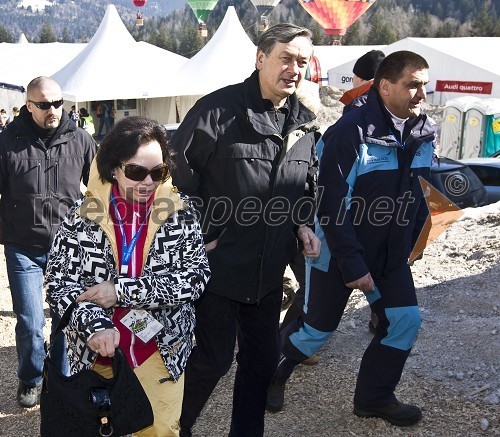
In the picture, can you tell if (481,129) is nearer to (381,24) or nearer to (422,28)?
(381,24)

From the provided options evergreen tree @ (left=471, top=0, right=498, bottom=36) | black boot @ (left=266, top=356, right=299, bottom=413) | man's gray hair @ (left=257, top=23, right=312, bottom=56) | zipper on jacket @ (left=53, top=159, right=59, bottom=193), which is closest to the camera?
man's gray hair @ (left=257, top=23, right=312, bottom=56)

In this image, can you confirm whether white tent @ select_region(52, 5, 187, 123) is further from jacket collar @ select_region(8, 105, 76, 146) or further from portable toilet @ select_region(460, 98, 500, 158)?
jacket collar @ select_region(8, 105, 76, 146)

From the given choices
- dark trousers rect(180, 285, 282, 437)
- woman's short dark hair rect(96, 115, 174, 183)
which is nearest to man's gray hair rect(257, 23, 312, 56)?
woman's short dark hair rect(96, 115, 174, 183)

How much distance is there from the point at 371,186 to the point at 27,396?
250 cm

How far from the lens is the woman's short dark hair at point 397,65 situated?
3.69 metres

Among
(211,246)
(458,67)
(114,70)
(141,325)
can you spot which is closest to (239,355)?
(211,246)

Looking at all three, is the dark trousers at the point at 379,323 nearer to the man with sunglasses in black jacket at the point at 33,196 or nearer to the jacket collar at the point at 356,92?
the man with sunglasses in black jacket at the point at 33,196

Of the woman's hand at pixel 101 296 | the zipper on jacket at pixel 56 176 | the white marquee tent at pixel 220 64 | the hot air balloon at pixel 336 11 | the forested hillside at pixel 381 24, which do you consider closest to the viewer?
the woman's hand at pixel 101 296

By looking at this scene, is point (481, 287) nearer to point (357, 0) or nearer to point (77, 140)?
point (77, 140)

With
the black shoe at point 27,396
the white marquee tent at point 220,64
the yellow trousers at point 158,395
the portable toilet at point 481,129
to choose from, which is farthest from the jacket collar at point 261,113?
the white marquee tent at point 220,64

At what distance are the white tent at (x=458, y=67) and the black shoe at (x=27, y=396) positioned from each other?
33.1 meters

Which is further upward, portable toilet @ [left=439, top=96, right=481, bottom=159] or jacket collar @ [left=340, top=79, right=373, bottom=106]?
jacket collar @ [left=340, top=79, right=373, bottom=106]

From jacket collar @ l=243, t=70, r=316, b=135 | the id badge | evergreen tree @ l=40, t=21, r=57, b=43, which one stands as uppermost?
evergreen tree @ l=40, t=21, r=57, b=43

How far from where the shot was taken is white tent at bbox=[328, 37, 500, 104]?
34.4 meters
